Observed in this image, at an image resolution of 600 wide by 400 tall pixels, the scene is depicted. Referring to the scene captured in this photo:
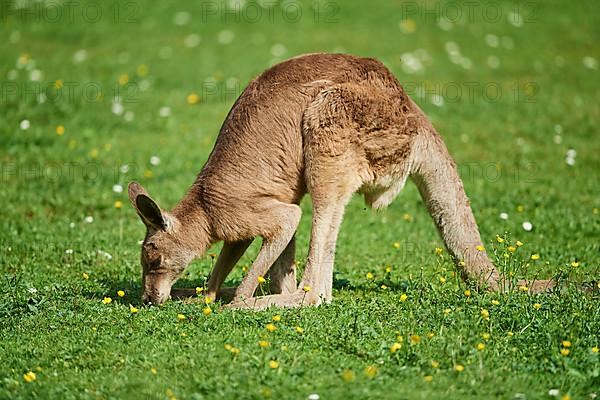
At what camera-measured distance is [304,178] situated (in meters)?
5.79

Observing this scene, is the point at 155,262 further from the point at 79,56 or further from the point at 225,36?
the point at 225,36

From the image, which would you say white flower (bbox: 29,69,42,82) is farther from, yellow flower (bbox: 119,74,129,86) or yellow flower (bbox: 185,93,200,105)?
yellow flower (bbox: 185,93,200,105)

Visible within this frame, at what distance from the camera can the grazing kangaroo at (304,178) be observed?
5.61 meters

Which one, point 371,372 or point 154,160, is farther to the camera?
point 154,160

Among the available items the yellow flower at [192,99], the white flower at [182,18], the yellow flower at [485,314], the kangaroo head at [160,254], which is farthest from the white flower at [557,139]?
the white flower at [182,18]

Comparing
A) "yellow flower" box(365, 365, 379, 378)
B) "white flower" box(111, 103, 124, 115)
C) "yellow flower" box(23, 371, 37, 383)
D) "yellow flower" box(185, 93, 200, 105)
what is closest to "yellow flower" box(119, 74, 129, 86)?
"white flower" box(111, 103, 124, 115)

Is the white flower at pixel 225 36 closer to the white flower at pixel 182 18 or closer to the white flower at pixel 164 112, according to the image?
the white flower at pixel 182 18

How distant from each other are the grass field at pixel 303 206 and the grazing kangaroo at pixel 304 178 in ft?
0.91

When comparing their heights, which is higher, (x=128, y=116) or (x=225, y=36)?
(x=225, y=36)

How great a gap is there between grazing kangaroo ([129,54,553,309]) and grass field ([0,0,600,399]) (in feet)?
0.91

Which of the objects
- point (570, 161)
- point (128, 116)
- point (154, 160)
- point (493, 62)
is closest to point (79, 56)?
point (128, 116)

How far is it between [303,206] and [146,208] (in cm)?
287

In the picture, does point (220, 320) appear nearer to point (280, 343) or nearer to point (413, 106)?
point (280, 343)

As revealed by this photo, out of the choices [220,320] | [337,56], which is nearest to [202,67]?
[337,56]
